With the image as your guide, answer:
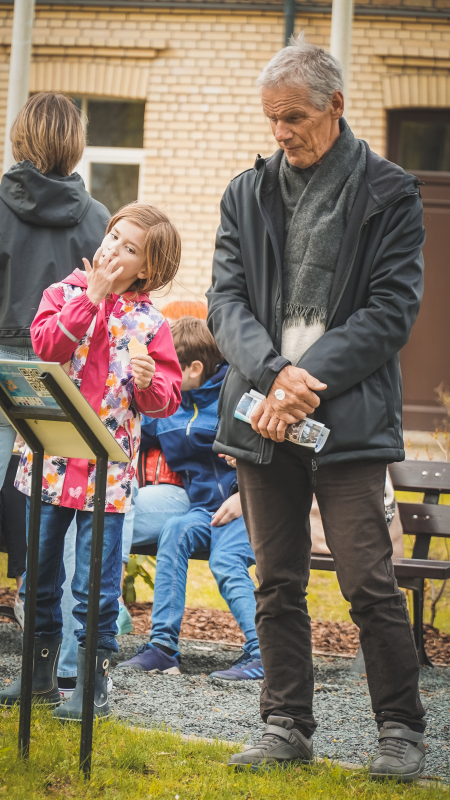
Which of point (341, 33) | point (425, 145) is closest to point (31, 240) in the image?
point (341, 33)

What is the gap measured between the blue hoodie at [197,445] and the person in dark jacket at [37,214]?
1.09 metres

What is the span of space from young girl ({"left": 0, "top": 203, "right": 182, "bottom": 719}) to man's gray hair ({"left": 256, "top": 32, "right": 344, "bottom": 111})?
2.29ft

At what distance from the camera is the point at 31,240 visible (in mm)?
3502

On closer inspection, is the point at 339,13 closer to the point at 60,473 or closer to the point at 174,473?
the point at 174,473

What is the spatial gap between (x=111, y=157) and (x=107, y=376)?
714 cm

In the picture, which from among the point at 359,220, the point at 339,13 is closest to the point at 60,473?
the point at 359,220

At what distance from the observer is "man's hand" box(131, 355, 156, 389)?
9.61 ft

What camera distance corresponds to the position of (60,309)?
3.03m

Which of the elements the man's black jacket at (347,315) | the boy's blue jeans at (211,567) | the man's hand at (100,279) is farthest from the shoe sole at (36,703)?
the man's hand at (100,279)

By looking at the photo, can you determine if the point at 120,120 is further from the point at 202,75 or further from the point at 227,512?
the point at 227,512

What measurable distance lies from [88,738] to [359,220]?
5.50 ft

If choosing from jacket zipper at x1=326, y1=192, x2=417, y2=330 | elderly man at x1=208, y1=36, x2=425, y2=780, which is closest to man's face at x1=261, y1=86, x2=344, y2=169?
elderly man at x1=208, y1=36, x2=425, y2=780

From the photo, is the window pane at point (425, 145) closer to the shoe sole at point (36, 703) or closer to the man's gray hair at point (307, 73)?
the man's gray hair at point (307, 73)

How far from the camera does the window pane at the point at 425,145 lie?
30.6 feet
